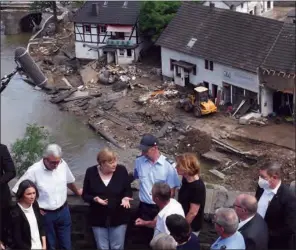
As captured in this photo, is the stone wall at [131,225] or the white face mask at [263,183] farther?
the stone wall at [131,225]

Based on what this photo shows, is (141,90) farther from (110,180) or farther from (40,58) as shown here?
(110,180)

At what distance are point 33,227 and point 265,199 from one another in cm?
223

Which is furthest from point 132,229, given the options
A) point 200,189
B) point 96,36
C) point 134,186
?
point 96,36

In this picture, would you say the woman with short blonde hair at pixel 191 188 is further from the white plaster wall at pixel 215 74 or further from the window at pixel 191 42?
the window at pixel 191 42

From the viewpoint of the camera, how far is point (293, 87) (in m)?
26.2

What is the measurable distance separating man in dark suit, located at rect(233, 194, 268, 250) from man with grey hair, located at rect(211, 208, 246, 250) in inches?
A: 5.3

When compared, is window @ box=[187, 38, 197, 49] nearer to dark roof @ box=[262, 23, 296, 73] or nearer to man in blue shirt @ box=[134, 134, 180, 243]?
dark roof @ box=[262, 23, 296, 73]

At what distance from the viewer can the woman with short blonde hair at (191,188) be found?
654cm

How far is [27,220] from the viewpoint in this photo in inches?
253

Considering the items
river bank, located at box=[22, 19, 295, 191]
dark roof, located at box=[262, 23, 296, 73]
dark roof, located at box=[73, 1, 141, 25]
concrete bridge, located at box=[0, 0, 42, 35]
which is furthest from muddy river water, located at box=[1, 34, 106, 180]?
concrete bridge, located at box=[0, 0, 42, 35]

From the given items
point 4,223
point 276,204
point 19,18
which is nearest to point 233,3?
point 19,18

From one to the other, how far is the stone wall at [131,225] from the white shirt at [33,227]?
1145 mm

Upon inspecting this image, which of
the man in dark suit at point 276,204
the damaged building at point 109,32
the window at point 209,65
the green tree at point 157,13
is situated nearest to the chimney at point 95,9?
the damaged building at point 109,32

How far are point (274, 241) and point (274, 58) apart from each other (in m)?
20.8
